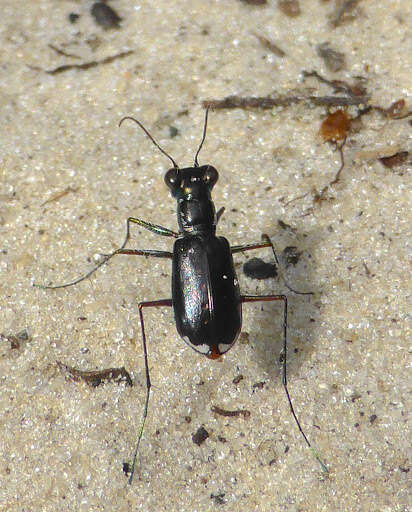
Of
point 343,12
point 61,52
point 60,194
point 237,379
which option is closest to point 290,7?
point 343,12

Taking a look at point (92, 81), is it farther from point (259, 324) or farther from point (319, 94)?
point (259, 324)

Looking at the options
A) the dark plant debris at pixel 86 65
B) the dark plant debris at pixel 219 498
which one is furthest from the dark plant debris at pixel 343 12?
the dark plant debris at pixel 219 498

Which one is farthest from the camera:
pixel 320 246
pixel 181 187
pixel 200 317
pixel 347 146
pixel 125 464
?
pixel 347 146

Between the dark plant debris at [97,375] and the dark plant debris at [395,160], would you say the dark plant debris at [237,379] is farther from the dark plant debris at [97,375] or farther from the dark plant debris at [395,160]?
the dark plant debris at [395,160]

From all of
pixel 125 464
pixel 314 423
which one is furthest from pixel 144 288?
pixel 314 423

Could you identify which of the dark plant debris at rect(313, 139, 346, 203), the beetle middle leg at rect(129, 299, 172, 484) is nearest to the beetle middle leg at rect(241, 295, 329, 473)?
the beetle middle leg at rect(129, 299, 172, 484)

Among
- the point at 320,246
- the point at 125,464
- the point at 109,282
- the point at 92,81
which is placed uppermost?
the point at 92,81

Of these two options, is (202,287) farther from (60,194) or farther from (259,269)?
(60,194)
